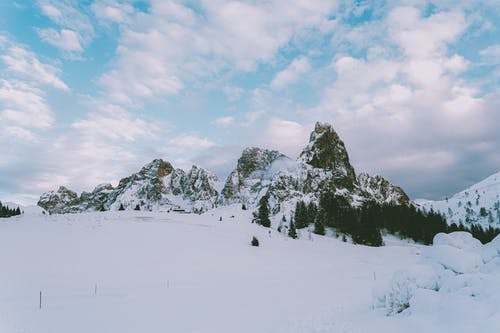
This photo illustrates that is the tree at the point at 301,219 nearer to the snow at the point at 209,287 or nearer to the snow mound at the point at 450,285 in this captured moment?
the snow at the point at 209,287

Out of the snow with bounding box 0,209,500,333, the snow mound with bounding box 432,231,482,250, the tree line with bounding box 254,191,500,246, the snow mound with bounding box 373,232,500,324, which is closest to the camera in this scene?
the snow mound with bounding box 373,232,500,324

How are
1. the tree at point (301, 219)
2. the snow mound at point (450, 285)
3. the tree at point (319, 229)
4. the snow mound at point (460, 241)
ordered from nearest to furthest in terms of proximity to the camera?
the snow mound at point (450, 285) → the snow mound at point (460, 241) → the tree at point (319, 229) → the tree at point (301, 219)

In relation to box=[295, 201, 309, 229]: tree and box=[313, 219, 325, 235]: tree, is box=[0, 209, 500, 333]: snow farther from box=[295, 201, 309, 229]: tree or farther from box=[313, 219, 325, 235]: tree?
box=[295, 201, 309, 229]: tree

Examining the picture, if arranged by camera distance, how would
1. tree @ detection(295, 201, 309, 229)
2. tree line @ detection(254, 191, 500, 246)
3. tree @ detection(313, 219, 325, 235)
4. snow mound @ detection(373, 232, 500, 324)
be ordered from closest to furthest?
snow mound @ detection(373, 232, 500, 324)
tree line @ detection(254, 191, 500, 246)
tree @ detection(313, 219, 325, 235)
tree @ detection(295, 201, 309, 229)

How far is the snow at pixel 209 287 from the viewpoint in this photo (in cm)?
1064

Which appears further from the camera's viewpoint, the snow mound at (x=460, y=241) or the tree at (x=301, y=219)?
the tree at (x=301, y=219)

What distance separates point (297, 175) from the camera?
198 metres

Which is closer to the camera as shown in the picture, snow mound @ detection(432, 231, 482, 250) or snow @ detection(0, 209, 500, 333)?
snow @ detection(0, 209, 500, 333)

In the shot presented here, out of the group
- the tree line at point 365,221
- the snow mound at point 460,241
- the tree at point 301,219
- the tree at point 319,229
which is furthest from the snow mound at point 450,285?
the tree at point 301,219

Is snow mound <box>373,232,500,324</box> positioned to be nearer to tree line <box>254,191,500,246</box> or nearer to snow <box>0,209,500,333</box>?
snow <box>0,209,500,333</box>

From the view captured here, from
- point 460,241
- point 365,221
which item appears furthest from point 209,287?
point 365,221

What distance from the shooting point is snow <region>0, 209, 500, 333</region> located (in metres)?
10.6

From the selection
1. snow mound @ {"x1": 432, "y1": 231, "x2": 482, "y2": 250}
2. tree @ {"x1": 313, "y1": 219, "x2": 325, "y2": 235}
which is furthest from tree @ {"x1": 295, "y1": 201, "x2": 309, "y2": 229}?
snow mound @ {"x1": 432, "y1": 231, "x2": 482, "y2": 250}

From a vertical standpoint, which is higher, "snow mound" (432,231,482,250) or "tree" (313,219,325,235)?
"snow mound" (432,231,482,250)
